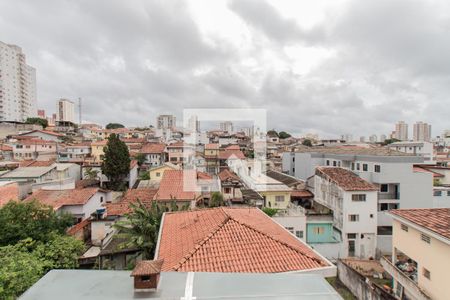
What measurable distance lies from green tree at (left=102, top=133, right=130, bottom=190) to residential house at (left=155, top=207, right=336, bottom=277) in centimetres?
1976

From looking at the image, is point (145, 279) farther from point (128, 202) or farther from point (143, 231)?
point (128, 202)

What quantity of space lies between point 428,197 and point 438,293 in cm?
1449

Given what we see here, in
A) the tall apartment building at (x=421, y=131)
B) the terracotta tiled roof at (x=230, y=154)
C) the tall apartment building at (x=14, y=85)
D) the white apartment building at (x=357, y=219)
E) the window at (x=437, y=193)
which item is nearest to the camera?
the white apartment building at (x=357, y=219)

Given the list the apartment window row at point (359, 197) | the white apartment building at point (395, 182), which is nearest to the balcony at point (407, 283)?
the apartment window row at point (359, 197)

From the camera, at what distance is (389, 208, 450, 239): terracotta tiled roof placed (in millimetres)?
9416

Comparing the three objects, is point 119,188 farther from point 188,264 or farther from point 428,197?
point 428,197

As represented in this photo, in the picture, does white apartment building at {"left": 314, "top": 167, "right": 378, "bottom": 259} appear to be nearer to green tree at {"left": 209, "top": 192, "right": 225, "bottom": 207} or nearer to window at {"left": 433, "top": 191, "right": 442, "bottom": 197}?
window at {"left": 433, "top": 191, "right": 442, "bottom": 197}

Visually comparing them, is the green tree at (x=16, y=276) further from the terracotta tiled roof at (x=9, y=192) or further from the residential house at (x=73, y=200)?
the terracotta tiled roof at (x=9, y=192)

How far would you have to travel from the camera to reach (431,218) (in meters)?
10.6

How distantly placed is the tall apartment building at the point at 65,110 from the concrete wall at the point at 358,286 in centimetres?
10007

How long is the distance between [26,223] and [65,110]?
96.5 m

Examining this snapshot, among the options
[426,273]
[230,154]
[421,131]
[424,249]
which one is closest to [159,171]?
[230,154]

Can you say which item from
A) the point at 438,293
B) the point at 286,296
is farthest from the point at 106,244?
the point at 438,293

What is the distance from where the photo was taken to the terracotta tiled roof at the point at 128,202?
1695cm
